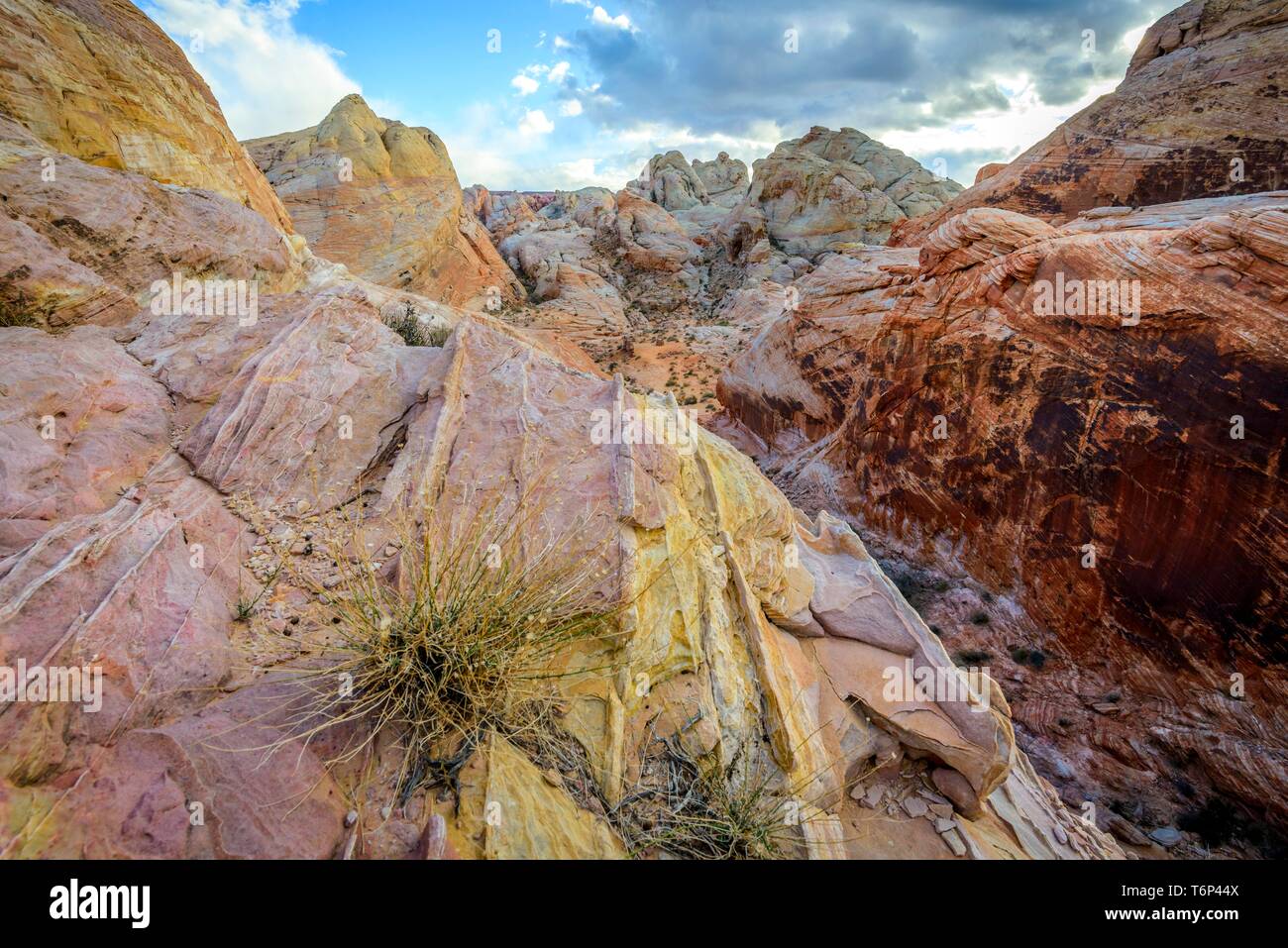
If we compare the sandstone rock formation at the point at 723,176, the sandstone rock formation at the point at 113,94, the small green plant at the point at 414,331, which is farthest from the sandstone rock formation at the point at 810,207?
the small green plant at the point at 414,331

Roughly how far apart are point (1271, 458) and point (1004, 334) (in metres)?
3.98

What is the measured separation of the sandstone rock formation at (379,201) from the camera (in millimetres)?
24672

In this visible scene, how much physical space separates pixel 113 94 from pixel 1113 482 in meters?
20.0

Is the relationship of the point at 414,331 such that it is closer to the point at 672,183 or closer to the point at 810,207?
the point at 810,207

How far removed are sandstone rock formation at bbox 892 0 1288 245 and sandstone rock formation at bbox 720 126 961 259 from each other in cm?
1617

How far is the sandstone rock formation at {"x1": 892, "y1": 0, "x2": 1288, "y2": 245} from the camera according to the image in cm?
1588

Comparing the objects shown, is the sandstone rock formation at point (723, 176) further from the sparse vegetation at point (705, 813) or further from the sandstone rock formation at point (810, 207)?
the sparse vegetation at point (705, 813)

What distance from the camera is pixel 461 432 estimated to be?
4.96 meters

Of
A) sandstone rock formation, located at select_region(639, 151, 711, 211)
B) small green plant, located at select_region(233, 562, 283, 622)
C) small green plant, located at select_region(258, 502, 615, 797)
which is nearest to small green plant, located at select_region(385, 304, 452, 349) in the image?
small green plant, located at select_region(233, 562, 283, 622)

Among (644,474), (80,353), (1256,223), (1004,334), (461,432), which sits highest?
(1256,223)

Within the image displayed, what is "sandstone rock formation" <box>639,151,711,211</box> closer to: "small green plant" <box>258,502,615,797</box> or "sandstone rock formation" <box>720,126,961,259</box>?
"sandstone rock formation" <box>720,126,961,259</box>

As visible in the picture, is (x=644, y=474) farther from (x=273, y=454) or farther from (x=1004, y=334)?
(x=1004, y=334)
